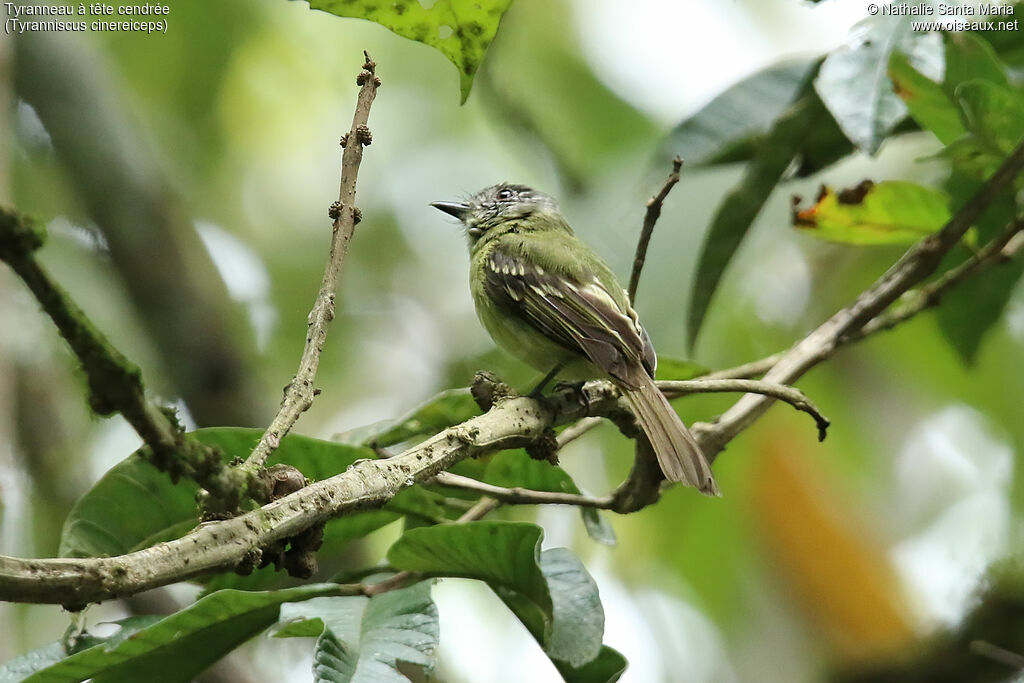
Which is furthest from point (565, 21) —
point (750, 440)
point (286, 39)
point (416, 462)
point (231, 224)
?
point (416, 462)

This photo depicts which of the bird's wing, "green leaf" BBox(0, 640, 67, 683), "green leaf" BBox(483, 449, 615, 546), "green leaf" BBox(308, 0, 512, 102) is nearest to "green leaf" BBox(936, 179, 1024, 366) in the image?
the bird's wing

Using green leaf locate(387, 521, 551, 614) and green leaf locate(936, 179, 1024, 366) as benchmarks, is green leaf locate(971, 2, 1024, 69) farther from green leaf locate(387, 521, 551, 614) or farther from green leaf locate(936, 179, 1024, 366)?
green leaf locate(387, 521, 551, 614)

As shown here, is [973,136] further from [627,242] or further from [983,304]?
[627,242]

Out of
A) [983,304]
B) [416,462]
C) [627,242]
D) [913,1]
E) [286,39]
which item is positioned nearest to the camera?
[416,462]

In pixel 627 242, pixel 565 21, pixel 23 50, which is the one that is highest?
pixel 565 21

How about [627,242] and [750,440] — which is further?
[750,440]

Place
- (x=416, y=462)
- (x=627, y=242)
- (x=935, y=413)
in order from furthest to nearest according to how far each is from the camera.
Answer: (x=935, y=413), (x=627, y=242), (x=416, y=462)

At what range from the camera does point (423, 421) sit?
280 centimetres

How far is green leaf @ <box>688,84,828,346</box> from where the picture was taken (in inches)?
A: 128

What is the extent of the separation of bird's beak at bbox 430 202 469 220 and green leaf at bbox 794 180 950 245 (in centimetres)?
185

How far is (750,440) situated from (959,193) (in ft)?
7.14

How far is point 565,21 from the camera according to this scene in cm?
609

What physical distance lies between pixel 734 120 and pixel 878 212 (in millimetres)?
587

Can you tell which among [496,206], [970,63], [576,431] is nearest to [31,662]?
[576,431]
